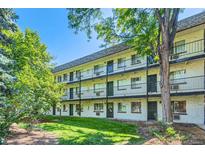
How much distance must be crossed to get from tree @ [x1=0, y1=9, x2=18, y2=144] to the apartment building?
41.2ft

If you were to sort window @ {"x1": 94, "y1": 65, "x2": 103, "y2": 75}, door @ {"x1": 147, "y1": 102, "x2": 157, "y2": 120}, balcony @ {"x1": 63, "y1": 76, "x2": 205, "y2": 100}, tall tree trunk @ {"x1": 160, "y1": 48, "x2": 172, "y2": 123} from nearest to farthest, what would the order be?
tall tree trunk @ {"x1": 160, "y1": 48, "x2": 172, "y2": 123} → balcony @ {"x1": 63, "y1": 76, "x2": 205, "y2": 100} → door @ {"x1": 147, "y1": 102, "x2": 157, "y2": 120} → window @ {"x1": 94, "y1": 65, "x2": 103, "y2": 75}

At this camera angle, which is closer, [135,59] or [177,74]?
[177,74]

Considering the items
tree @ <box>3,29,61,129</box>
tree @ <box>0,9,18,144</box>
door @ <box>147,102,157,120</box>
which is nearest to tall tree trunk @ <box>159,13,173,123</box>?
tree @ <box>3,29,61,129</box>

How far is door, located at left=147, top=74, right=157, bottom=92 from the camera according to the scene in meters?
28.2

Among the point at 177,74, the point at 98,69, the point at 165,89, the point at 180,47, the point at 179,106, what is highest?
the point at 180,47

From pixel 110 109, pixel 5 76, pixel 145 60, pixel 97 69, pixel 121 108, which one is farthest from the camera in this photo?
pixel 97 69

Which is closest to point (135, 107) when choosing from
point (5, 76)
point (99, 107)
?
point (99, 107)

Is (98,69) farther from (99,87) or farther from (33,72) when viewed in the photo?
(33,72)

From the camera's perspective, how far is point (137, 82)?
31172mm

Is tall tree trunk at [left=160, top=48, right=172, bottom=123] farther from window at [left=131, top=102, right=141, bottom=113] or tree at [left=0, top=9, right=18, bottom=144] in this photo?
window at [left=131, top=102, right=141, bottom=113]

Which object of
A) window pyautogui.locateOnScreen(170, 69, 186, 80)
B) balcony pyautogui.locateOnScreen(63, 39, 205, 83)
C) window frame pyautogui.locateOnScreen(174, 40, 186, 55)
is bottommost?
window pyautogui.locateOnScreen(170, 69, 186, 80)

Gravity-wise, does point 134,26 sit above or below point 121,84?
above

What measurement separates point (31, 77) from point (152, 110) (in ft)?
38.9
